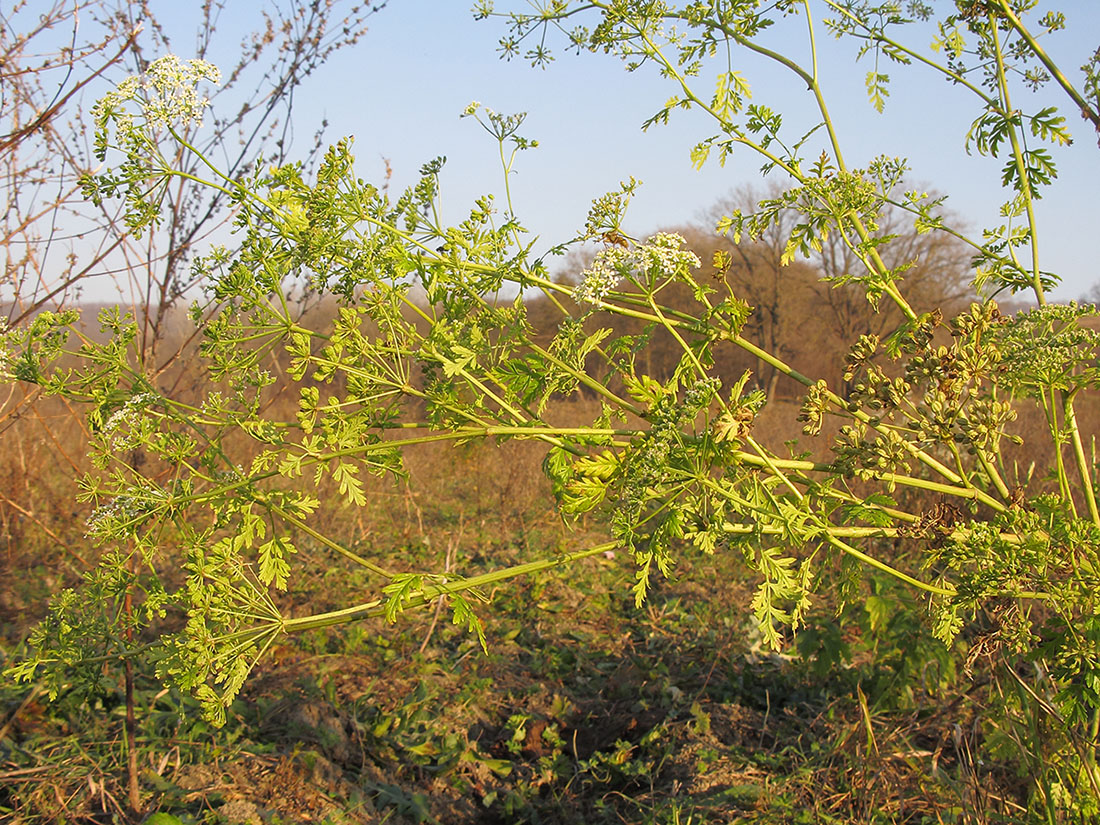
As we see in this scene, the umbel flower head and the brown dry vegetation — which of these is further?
the brown dry vegetation

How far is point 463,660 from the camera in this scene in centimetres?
463

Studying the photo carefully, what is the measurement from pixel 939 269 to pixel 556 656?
13844 millimetres

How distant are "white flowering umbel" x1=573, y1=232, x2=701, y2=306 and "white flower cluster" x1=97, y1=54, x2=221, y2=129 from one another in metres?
0.91

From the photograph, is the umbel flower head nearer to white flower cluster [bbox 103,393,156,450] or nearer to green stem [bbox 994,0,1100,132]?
white flower cluster [bbox 103,393,156,450]

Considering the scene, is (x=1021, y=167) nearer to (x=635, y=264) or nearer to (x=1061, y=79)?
(x=1061, y=79)

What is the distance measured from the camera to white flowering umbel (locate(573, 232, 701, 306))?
155 centimetres

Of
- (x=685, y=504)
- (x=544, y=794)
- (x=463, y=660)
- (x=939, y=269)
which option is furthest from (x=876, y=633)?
(x=939, y=269)

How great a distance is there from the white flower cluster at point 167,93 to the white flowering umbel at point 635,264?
91cm

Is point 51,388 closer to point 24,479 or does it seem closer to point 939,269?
point 24,479

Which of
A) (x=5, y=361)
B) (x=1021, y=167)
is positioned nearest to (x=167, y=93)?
(x=5, y=361)

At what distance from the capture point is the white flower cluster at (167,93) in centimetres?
161

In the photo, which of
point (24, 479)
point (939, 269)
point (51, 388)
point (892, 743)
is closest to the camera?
point (51, 388)

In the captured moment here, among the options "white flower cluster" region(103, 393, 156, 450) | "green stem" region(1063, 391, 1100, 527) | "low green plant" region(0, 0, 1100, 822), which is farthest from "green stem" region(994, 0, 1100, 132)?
"white flower cluster" region(103, 393, 156, 450)

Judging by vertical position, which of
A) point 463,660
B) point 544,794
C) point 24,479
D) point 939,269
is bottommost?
point 544,794
